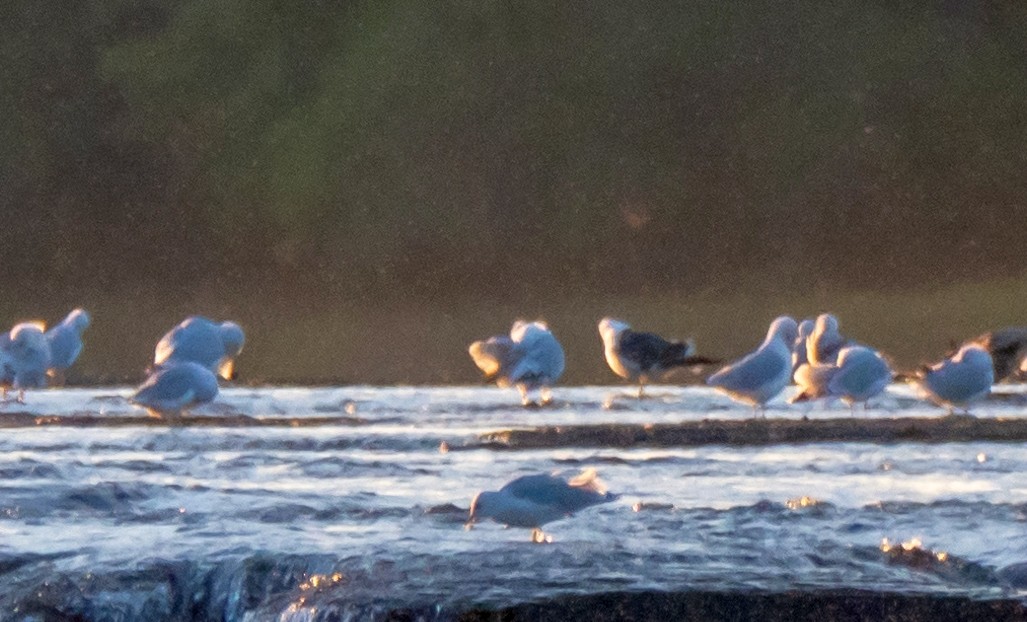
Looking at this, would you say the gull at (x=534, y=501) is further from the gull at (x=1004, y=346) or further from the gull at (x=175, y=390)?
the gull at (x=1004, y=346)

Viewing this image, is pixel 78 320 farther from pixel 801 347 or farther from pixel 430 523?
pixel 430 523

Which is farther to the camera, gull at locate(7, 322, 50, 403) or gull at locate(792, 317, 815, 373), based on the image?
gull at locate(792, 317, 815, 373)

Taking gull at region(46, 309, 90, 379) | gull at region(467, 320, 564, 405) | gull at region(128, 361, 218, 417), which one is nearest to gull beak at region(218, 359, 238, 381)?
gull at region(46, 309, 90, 379)

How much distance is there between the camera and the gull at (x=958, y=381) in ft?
22.1

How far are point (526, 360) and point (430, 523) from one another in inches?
182

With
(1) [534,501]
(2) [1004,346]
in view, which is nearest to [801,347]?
(2) [1004,346]

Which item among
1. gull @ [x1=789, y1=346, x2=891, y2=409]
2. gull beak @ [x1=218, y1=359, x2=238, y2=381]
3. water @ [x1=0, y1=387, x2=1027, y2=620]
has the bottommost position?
water @ [x1=0, y1=387, x2=1027, y2=620]

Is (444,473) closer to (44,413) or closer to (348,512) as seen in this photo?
(348,512)

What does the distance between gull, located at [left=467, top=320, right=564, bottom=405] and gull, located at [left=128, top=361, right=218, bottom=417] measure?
159 centimetres

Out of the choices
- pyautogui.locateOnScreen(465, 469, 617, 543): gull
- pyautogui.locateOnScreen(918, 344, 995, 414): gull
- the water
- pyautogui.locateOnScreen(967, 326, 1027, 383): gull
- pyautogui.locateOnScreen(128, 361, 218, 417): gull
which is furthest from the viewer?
pyautogui.locateOnScreen(967, 326, 1027, 383): gull

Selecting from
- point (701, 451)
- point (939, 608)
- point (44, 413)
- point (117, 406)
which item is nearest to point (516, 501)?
point (939, 608)

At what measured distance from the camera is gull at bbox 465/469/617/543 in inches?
120

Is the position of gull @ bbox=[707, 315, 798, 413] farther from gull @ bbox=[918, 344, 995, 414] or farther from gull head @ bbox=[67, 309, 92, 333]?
gull head @ bbox=[67, 309, 92, 333]

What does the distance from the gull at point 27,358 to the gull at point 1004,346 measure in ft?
16.3
